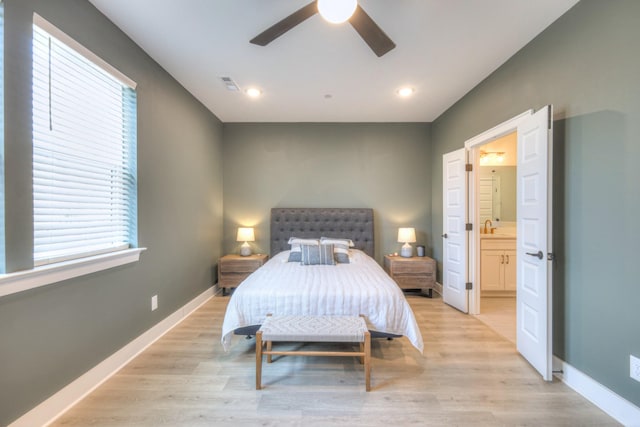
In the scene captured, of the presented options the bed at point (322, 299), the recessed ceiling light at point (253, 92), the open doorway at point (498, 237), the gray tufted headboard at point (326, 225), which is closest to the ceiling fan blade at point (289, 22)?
the recessed ceiling light at point (253, 92)

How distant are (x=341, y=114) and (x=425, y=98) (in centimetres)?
117

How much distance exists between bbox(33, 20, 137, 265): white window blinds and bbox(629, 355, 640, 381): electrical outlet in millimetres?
3519

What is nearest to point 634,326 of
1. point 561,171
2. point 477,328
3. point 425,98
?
point 561,171

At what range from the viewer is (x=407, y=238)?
12.8ft

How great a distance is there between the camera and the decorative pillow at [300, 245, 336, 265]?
3.21 metres

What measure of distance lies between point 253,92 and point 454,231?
123 inches

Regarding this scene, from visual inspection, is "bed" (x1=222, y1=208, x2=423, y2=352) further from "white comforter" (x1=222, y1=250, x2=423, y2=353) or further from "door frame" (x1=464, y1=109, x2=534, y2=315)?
"door frame" (x1=464, y1=109, x2=534, y2=315)

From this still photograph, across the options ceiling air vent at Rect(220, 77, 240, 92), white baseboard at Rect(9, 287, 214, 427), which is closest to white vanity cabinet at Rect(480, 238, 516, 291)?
ceiling air vent at Rect(220, 77, 240, 92)

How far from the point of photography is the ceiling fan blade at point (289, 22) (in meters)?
1.54

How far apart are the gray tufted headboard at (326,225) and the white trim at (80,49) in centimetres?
252

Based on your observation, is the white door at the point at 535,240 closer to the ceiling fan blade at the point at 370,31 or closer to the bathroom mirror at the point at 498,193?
the ceiling fan blade at the point at 370,31

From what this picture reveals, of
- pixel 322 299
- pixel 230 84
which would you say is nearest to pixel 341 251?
pixel 322 299

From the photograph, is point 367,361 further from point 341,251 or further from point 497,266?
point 497,266

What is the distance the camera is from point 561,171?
6.32 feet
